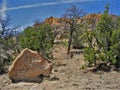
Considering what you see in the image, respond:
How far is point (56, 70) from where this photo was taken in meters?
18.4

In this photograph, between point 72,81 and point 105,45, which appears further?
point 105,45

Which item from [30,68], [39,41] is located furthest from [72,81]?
[39,41]

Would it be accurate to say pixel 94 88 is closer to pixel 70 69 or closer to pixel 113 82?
pixel 113 82

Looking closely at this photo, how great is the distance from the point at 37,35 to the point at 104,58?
6.09 metres

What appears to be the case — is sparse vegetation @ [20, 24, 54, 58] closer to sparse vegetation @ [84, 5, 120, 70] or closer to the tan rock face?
sparse vegetation @ [84, 5, 120, 70]

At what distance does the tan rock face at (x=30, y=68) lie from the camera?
16.2 meters

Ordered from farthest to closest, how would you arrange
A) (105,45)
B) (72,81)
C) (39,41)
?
(39,41), (105,45), (72,81)

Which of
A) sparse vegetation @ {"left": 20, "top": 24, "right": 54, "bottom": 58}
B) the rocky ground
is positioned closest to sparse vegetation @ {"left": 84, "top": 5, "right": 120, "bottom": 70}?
the rocky ground

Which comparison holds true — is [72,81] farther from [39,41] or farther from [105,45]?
[39,41]

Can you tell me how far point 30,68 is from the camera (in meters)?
16.4

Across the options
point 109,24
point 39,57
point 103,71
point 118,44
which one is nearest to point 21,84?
point 39,57

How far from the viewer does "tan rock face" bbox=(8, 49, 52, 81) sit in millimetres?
16250

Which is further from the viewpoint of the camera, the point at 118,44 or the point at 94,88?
the point at 118,44

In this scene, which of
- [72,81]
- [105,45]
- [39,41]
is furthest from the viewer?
[39,41]
